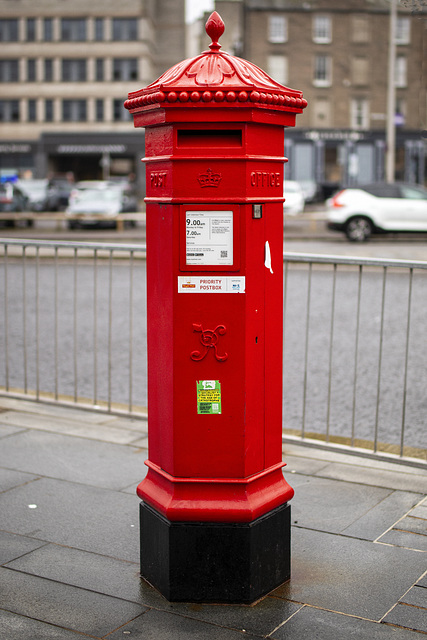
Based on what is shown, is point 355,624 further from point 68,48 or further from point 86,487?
point 68,48

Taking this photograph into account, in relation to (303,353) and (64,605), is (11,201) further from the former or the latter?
(64,605)

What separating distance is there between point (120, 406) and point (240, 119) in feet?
12.1

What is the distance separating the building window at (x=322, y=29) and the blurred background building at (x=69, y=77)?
42.4ft

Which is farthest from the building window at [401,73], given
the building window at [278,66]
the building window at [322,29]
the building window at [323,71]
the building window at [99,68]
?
the building window at [99,68]

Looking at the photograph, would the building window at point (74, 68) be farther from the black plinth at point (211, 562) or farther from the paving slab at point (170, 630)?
the paving slab at point (170, 630)

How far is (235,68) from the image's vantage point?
3.01m

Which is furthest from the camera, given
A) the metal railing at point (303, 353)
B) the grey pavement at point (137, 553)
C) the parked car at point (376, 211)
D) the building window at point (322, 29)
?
the building window at point (322, 29)

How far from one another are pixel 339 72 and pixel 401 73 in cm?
424

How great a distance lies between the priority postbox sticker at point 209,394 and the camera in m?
3.10

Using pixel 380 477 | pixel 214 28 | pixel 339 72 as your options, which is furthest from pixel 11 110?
pixel 214 28

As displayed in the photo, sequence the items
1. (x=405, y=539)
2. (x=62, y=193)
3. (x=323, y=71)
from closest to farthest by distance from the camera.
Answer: (x=405, y=539)
(x=62, y=193)
(x=323, y=71)

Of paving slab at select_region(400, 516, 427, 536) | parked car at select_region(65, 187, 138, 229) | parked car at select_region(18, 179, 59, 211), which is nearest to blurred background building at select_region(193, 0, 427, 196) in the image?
parked car at select_region(18, 179, 59, 211)

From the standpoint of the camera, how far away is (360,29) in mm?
52062

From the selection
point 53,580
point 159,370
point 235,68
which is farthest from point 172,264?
point 53,580
